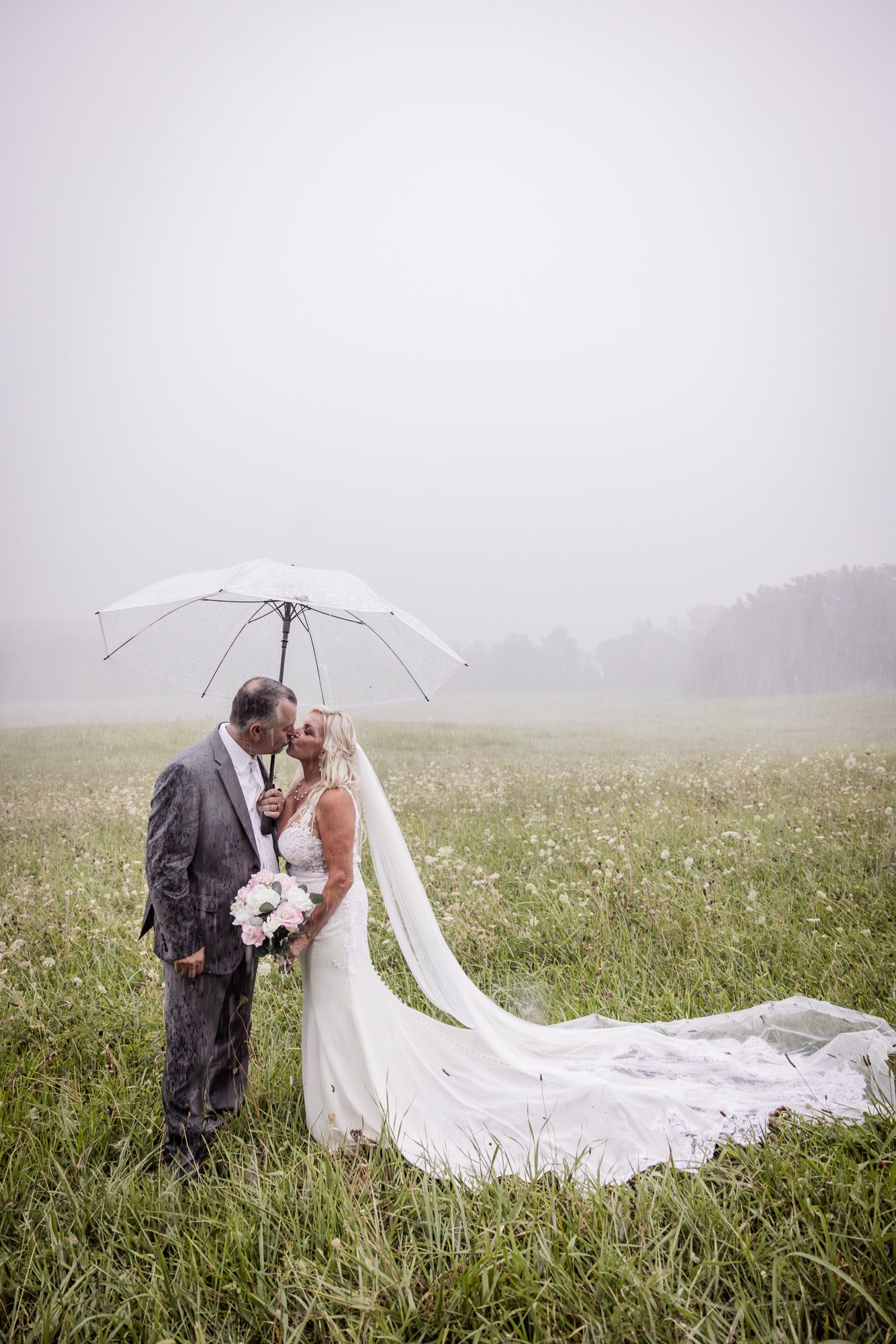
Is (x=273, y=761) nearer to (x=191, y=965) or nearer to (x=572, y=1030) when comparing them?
(x=191, y=965)

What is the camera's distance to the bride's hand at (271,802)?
10.5 feet

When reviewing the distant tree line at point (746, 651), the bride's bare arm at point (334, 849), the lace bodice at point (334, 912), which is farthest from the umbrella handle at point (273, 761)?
the distant tree line at point (746, 651)

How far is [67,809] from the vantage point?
8.00 meters

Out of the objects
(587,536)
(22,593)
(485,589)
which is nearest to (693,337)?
(587,536)

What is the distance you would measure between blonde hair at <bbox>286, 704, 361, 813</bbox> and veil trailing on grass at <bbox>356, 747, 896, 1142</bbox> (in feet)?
0.32

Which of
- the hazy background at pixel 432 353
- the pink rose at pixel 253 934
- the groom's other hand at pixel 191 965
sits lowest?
the groom's other hand at pixel 191 965

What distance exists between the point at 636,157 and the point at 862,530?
86.8 feet

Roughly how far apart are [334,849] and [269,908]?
1.51ft

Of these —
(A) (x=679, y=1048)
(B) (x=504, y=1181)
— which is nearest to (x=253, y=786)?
(B) (x=504, y=1181)

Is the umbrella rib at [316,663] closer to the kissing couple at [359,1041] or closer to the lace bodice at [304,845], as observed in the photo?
the kissing couple at [359,1041]

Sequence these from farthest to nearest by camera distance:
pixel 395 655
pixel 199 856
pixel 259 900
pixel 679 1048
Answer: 1. pixel 395 655
2. pixel 679 1048
3. pixel 199 856
4. pixel 259 900

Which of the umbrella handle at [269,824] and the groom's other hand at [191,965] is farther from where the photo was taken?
the umbrella handle at [269,824]

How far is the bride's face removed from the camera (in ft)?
10.9

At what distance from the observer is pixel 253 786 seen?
3289mm
